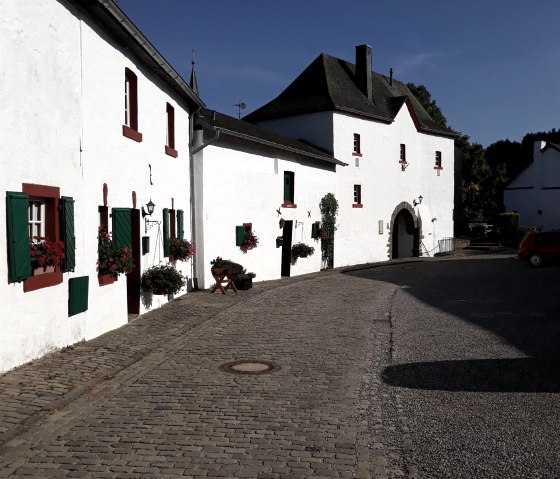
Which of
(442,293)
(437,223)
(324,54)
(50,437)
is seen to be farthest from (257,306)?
(437,223)

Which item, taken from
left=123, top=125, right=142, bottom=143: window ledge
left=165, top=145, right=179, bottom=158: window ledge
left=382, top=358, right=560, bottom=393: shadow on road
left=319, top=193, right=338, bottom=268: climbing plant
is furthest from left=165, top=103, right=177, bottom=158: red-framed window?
left=319, top=193, right=338, bottom=268: climbing plant

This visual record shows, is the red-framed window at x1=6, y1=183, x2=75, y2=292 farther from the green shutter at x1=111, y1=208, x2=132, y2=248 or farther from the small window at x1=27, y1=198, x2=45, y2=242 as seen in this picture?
the green shutter at x1=111, y1=208, x2=132, y2=248

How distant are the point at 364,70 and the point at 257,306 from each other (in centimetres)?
2231

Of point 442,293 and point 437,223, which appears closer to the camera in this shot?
point 442,293

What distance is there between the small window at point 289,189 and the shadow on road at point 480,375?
1525 cm

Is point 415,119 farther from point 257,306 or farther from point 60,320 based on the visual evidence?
point 60,320

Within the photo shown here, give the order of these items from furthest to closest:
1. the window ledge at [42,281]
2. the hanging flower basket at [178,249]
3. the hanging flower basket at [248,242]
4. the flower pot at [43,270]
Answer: the hanging flower basket at [248,242], the hanging flower basket at [178,249], the flower pot at [43,270], the window ledge at [42,281]

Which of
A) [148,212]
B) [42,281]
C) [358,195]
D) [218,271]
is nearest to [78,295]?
[42,281]

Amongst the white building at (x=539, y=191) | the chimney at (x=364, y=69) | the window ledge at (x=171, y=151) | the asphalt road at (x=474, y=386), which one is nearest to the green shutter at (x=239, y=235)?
the window ledge at (x=171, y=151)

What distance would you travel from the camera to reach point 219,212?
1919cm

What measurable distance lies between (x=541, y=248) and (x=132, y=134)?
19669mm

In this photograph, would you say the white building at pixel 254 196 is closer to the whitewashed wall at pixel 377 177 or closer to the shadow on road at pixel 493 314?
the whitewashed wall at pixel 377 177

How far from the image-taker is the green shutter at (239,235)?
66.3 feet

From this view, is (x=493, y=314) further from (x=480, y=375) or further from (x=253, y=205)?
(x=253, y=205)
